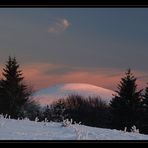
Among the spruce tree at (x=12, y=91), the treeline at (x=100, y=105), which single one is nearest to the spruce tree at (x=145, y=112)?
the treeline at (x=100, y=105)

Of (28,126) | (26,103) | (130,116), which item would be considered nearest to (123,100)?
(130,116)

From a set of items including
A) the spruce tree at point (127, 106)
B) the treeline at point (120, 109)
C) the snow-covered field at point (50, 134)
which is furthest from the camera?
the spruce tree at point (127, 106)

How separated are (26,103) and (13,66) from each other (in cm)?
341

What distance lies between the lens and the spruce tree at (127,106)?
30172 millimetres

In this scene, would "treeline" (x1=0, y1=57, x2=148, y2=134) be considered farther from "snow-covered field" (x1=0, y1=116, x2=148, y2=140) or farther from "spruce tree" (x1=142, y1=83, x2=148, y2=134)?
"snow-covered field" (x1=0, y1=116, x2=148, y2=140)

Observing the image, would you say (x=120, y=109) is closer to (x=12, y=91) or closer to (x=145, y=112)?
(x=145, y=112)

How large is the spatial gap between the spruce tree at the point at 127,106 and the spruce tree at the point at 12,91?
6111 millimetres

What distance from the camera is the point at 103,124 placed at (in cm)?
2931

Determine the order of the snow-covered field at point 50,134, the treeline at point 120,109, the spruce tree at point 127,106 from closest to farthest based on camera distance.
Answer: the snow-covered field at point 50,134, the treeline at point 120,109, the spruce tree at point 127,106

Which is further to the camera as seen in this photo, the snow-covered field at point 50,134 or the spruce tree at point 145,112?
the spruce tree at point 145,112

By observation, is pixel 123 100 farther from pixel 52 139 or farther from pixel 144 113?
pixel 52 139

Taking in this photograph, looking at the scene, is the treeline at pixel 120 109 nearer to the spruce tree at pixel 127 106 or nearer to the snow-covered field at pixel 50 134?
the spruce tree at pixel 127 106

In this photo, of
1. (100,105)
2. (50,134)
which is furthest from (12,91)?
(50,134)

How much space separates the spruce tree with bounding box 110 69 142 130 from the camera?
3017cm
